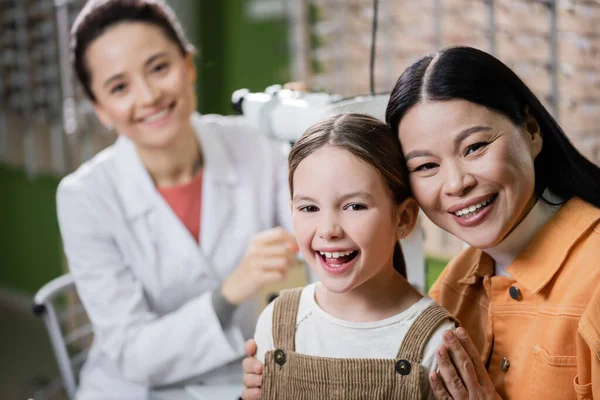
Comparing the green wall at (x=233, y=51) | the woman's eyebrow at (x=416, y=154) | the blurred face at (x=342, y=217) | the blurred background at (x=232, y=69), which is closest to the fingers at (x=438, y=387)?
the blurred face at (x=342, y=217)

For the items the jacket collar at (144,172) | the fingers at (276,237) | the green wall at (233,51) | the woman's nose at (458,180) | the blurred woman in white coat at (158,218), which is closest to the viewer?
the woman's nose at (458,180)

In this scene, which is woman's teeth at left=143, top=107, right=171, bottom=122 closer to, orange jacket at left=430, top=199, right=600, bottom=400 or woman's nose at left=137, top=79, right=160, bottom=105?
woman's nose at left=137, top=79, right=160, bottom=105

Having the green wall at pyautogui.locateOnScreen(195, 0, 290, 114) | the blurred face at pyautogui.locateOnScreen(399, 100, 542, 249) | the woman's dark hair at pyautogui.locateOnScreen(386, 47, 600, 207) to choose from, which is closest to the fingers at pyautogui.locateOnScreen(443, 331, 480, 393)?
the blurred face at pyautogui.locateOnScreen(399, 100, 542, 249)

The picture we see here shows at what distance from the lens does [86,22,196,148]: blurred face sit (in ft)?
4.20

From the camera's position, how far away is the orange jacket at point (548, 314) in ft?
2.49

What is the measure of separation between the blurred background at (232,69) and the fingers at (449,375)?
0.54 m

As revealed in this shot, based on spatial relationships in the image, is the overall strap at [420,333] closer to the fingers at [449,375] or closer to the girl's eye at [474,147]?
the fingers at [449,375]

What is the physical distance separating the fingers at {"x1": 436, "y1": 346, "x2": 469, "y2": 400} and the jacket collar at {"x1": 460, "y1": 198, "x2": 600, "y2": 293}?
13cm

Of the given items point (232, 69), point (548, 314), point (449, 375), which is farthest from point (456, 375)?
point (232, 69)

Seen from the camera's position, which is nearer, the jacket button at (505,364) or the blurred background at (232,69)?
the jacket button at (505,364)

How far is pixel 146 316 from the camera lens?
4.36 ft

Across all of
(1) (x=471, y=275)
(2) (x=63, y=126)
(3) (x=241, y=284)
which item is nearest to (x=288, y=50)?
(2) (x=63, y=126)

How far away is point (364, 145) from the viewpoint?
775 mm

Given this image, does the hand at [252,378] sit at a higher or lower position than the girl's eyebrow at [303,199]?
lower
